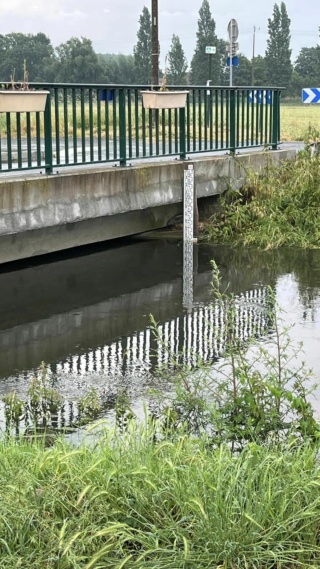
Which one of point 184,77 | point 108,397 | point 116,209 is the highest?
point 184,77

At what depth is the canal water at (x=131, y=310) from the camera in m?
7.44

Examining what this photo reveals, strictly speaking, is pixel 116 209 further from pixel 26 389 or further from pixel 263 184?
pixel 26 389

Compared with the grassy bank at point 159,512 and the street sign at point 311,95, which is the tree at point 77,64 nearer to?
the street sign at point 311,95

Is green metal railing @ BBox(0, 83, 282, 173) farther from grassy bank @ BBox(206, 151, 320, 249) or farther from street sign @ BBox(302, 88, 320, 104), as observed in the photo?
street sign @ BBox(302, 88, 320, 104)

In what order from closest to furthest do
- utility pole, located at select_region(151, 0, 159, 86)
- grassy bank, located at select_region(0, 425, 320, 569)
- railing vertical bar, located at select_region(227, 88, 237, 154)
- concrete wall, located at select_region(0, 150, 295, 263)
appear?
grassy bank, located at select_region(0, 425, 320, 569) < concrete wall, located at select_region(0, 150, 295, 263) < railing vertical bar, located at select_region(227, 88, 237, 154) < utility pole, located at select_region(151, 0, 159, 86)

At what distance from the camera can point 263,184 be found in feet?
48.6

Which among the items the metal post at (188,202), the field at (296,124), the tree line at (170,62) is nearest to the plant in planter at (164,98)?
the metal post at (188,202)

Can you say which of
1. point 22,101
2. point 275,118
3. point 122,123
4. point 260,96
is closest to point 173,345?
point 22,101

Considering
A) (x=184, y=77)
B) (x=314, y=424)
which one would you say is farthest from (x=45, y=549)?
(x=184, y=77)

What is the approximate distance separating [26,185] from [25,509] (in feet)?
22.6

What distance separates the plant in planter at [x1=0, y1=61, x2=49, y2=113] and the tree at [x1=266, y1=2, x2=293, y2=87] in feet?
423

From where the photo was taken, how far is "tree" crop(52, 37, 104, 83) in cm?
12281

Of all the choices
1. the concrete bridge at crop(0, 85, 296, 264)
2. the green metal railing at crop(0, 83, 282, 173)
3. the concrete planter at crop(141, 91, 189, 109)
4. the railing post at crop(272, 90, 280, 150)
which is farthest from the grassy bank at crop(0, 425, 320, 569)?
the railing post at crop(272, 90, 280, 150)

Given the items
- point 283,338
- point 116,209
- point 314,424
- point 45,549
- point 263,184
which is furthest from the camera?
point 263,184
